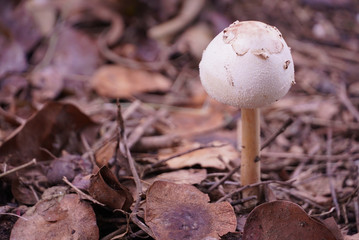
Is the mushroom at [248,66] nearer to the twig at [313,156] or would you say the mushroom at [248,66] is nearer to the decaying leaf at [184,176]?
the decaying leaf at [184,176]

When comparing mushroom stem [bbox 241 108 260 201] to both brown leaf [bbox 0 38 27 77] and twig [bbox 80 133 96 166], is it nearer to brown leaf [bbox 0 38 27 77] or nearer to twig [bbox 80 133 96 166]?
twig [bbox 80 133 96 166]

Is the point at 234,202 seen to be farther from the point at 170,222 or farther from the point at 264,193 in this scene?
the point at 170,222

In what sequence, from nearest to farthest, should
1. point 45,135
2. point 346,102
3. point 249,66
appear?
point 249,66 < point 45,135 < point 346,102

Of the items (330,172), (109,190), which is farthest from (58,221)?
(330,172)

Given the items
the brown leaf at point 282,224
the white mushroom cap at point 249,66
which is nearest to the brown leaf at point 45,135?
the white mushroom cap at point 249,66

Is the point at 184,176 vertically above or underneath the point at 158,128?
above

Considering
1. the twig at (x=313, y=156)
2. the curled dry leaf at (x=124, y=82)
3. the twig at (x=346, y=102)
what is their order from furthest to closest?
Result: the curled dry leaf at (x=124, y=82) → the twig at (x=346, y=102) → the twig at (x=313, y=156)

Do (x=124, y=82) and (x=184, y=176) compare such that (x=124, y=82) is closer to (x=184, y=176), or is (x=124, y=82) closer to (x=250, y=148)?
(x=184, y=176)
